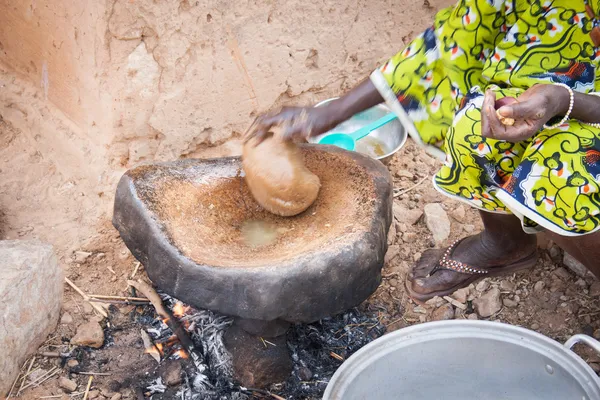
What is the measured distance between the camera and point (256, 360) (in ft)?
7.25

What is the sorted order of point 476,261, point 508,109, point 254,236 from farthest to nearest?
1. point 476,261
2. point 254,236
3. point 508,109

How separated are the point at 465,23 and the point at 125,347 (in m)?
1.61

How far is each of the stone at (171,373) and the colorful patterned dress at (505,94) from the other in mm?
1108

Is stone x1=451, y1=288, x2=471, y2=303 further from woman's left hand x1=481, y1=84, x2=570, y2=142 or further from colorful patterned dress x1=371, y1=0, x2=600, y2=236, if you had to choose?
woman's left hand x1=481, y1=84, x2=570, y2=142

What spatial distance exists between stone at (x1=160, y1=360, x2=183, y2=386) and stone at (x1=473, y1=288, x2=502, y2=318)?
1.16 m

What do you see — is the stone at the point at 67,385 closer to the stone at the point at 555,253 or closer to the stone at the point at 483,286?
the stone at the point at 483,286

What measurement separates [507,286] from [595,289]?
0.32 meters

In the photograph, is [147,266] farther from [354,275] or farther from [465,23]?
[465,23]

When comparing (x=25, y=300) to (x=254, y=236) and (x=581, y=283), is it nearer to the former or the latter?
(x=254, y=236)

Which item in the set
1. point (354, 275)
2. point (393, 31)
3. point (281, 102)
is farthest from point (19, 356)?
point (393, 31)

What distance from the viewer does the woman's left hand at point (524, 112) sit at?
1.60 m

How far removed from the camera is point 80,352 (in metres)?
2.36

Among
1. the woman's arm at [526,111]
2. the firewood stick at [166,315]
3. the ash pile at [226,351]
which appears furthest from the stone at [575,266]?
the firewood stick at [166,315]

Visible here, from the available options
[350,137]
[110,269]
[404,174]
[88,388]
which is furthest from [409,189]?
[88,388]
